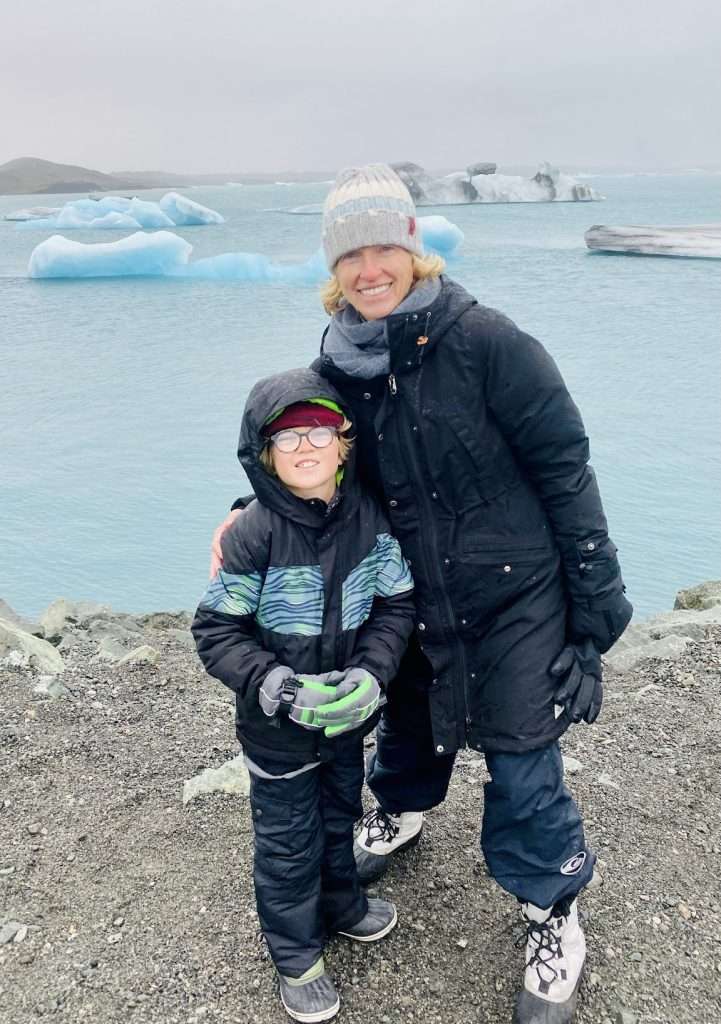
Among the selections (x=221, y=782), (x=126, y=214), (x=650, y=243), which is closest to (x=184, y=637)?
(x=221, y=782)

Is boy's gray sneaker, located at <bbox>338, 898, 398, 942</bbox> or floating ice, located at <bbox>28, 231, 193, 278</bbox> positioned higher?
boy's gray sneaker, located at <bbox>338, 898, 398, 942</bbox>

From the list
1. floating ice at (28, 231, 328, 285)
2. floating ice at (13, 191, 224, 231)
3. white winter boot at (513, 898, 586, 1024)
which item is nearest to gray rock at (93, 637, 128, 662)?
white winter boot at (513, 898, 586, 1024)

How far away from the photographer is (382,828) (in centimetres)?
230

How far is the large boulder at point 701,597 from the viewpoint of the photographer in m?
4.50

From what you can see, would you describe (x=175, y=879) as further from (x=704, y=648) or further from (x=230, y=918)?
(x=704, y=648)

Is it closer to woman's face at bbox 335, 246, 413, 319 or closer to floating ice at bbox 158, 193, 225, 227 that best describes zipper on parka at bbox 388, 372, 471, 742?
woman's face at bbox 335, 246, 413, 319

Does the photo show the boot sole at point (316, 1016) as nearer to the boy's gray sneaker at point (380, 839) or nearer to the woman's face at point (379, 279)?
the boy's gray sneaker at point (380, 839)

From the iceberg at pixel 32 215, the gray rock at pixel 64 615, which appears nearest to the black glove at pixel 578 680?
the gray rock at pixel 64 615

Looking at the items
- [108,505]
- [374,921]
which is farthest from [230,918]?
[108,505]

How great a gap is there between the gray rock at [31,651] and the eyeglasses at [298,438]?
6.58 ft

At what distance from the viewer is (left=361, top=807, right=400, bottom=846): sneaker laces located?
2291mm

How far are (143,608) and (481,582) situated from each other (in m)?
4.17

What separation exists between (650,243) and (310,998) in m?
23.9

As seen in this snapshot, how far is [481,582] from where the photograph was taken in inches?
68.3
